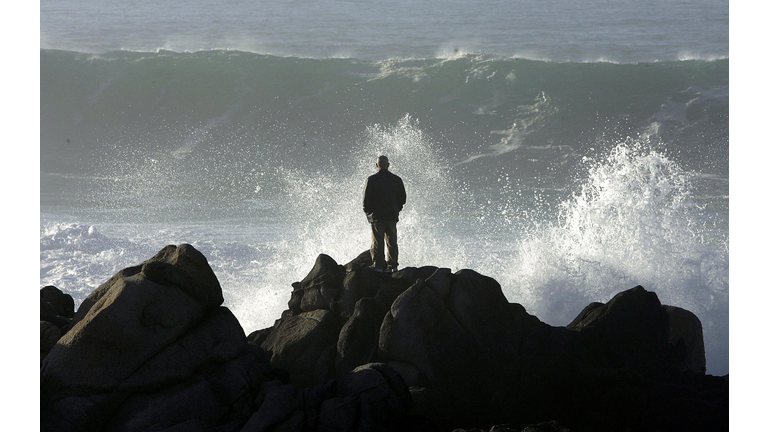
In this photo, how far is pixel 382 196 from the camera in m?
6.77

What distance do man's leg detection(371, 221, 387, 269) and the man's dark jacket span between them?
96 mm

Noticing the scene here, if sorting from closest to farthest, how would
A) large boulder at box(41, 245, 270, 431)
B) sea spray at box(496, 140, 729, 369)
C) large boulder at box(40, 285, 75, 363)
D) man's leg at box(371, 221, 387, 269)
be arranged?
1. large boulder at box(41, 245, 270, 431)
2. large boulder at box(40, 285, 75, 363)
3. man's leg at box(371, 221, 387, 269)
4. sea spray at box(496, 140, 729, 369)

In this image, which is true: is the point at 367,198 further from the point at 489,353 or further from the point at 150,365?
the point at 150,365


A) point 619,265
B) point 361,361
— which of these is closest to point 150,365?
point 361,361

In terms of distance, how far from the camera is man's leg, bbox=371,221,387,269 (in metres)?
6.91

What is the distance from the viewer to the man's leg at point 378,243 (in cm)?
691

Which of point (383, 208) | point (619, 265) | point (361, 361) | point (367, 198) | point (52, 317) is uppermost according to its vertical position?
point (367, 198)

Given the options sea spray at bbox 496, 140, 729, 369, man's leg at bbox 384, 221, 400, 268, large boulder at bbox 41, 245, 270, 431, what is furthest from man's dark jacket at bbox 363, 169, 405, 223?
sea spray at bbox 496, 140, 729, 369

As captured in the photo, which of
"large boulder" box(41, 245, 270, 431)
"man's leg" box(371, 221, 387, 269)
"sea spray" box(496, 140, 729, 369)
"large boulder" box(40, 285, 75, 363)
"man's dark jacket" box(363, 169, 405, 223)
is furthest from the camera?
"sea spray" box(496, 140, 729, 369)

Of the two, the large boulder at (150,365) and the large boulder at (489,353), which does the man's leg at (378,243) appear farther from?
the large boulder at (150,365)

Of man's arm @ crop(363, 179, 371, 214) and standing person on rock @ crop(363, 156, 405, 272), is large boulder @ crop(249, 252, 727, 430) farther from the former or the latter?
man's arm @ crop(363, 179, 371, 214)

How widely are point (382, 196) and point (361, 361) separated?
1809mm

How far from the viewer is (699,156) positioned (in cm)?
2480

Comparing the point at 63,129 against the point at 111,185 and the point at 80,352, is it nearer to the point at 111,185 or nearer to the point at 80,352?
the point at 111,185
